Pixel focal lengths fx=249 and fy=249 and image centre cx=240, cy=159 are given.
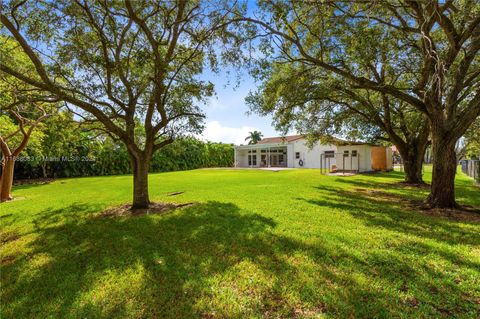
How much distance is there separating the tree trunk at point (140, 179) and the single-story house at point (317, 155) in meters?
12.6

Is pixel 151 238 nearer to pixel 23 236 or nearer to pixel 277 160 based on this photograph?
pixel 23 236

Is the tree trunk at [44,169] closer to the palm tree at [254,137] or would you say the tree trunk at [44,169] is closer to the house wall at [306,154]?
the house wall at [306,154]

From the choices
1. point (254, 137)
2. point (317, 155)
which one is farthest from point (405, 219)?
point (254, 137)

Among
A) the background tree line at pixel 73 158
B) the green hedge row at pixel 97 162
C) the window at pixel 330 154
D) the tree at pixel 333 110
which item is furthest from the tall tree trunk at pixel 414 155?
the green hedge row at pixel 97 162

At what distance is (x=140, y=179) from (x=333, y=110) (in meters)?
11.1

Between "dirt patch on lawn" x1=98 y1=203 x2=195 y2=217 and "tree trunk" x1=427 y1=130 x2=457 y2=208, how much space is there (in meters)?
7.67

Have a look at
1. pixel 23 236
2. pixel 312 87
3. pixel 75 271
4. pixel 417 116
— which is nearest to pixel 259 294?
pixel 75 271

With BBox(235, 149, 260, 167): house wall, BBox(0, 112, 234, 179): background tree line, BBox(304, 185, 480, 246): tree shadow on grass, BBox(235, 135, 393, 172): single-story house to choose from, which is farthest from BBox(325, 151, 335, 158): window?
BBox(304, 185, 480, 246): tree shadow on grass

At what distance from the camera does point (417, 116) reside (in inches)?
581

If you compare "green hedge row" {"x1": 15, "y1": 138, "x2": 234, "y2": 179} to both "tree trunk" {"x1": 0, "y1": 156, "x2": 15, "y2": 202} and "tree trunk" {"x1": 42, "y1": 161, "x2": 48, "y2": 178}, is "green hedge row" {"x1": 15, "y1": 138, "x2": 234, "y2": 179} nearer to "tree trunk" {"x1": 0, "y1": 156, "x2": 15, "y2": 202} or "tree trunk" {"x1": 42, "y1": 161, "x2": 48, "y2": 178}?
"tree trunk" {"x1": 42, "y1": 161, "x2": 48, "y2": 178}

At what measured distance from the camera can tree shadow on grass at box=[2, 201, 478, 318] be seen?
279 cm

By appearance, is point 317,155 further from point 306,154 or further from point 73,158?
point 73,158

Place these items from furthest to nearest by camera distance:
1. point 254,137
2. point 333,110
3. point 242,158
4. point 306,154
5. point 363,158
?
point 254,137 → point 242,158 → point 306,154 → point 363,158 → point 333,110

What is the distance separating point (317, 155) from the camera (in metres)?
30.1
